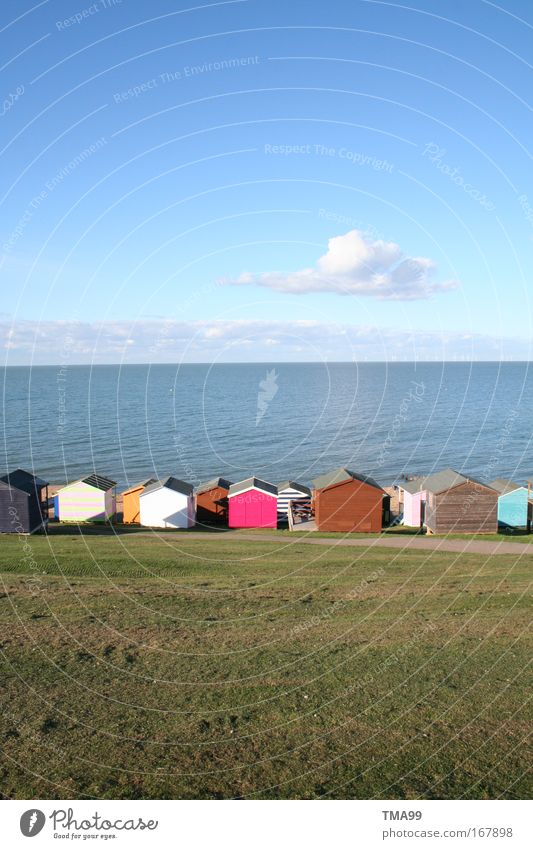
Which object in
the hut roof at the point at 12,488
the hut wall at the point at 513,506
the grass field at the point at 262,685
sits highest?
the hut roof at the point at 12,488

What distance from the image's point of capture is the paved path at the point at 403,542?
38.8 m

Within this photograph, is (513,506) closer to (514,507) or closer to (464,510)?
(514,507)

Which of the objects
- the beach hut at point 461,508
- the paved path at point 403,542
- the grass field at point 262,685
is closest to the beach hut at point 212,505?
the paved path at point 403,542

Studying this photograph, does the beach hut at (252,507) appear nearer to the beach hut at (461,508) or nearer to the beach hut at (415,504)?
the beach hut at (415,504)

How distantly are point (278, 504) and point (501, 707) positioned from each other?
36061 mm

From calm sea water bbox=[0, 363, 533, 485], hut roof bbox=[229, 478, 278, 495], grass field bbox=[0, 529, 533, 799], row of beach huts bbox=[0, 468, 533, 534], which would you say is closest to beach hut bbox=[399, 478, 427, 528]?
row of beach huts bbox=[0, 468, 533, 534]

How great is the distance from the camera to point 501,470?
86000 mm

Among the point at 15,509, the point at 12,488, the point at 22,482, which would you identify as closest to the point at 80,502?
the point at 22,482

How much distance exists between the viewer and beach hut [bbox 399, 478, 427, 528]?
49.8 metres

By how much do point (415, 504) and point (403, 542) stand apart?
9.75 meters

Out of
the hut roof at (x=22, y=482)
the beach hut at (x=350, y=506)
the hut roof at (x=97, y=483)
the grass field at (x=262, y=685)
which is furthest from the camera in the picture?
the hut roof at (x=97, y=483)

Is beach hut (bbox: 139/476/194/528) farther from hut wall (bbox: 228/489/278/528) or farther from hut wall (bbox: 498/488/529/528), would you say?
hut wall (bbox: 498/488/529/528)

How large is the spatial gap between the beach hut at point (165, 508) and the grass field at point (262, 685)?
20.4 m

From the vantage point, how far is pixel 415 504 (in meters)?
50.5
